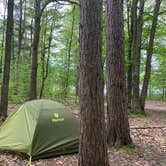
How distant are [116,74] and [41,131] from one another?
2073 millimetres

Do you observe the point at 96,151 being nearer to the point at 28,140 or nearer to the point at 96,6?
the point at 28,140

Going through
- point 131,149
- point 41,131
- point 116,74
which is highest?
point 116,74

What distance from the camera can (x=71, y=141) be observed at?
561cm

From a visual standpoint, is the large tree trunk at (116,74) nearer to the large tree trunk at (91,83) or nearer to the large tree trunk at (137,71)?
the large tree trunk at (91,83)

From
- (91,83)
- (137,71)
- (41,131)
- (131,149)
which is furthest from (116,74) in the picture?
(137,71)

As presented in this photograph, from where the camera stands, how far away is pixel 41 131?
532 centimetres

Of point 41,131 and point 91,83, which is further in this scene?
point 41,131

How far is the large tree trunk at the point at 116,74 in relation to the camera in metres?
5.62

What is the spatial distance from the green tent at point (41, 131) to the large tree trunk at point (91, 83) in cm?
151

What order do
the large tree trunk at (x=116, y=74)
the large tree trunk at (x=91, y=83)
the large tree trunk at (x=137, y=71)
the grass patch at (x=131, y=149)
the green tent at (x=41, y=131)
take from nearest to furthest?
1. the large tree trunk at (x=91, y=83)
2. the green tent at (x=41, y=131)
3. the grass patch at (x=131, y=149)
4. the large tree trunk at (x=116, y=74)
5. the large tree trunk at (x=137, y=71)

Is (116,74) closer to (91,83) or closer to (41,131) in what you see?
(91,83)

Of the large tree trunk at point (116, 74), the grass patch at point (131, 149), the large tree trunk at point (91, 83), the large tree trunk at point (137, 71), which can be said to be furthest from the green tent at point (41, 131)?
the large tree trunk at point (137, 71)

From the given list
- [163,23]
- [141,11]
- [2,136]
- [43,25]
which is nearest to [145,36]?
[163,23]

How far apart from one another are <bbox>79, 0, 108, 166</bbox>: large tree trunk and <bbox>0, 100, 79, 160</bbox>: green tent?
1507 mm
